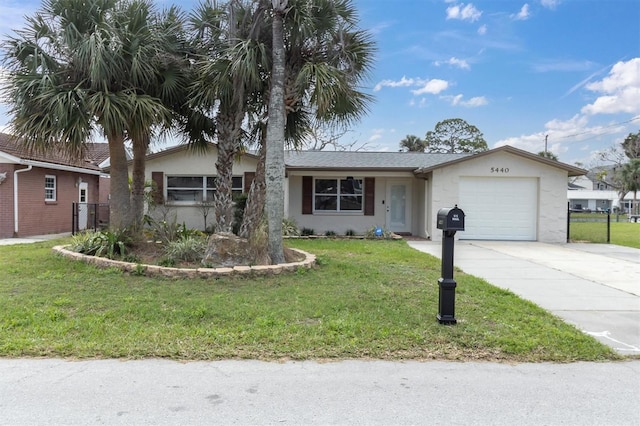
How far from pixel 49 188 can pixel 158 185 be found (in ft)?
14.4

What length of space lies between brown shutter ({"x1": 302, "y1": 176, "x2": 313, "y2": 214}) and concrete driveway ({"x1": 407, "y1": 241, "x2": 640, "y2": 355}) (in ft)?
14.6

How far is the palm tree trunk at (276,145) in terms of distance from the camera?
8023mm

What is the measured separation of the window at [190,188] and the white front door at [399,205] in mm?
6078

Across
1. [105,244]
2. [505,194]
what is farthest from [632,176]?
[105,244]

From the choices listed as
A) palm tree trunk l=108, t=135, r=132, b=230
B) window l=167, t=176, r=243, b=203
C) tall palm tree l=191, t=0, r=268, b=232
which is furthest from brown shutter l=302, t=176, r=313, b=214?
palm tree trunk l=108, t=135, r=132, b=230

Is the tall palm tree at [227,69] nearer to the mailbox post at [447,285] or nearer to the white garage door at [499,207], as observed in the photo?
the mailbox post at [447,285]

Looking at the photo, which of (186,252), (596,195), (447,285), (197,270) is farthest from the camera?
(596,195)

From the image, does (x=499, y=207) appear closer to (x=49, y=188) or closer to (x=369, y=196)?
(x=369, y=196)

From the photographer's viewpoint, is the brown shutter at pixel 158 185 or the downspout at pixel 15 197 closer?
the downspout at pixel 15 197

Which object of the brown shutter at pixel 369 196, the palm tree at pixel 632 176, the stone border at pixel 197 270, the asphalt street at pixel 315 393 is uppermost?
the palm tree at pixel 632 176

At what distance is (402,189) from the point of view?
683 inches

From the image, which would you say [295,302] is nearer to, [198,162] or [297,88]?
[297,88]

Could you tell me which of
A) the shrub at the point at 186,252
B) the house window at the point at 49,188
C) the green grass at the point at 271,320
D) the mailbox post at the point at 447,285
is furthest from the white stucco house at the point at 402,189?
the mailbox post at the point at 447,285

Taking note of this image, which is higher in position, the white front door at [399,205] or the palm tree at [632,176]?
the palm tree at [632,176]
